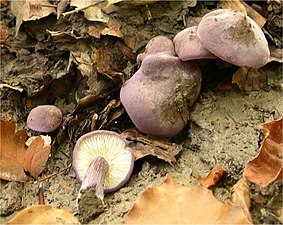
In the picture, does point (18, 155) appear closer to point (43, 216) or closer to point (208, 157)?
point (43, 216)

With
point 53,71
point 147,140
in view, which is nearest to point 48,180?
point 147,140

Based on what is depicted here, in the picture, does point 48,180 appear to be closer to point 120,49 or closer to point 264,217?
point 120,49

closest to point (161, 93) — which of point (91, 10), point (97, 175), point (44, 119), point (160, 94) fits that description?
point (160, 94)

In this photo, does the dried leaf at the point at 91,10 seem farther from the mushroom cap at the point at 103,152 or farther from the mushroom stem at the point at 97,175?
the mushroom stem at the point at 97,175

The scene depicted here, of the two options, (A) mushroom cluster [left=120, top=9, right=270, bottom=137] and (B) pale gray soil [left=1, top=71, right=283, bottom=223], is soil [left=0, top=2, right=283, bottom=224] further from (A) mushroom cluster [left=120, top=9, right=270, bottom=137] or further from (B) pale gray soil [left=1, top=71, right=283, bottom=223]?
(A) mushroom cluster [left=120, top=9, right=270, bottom=137]

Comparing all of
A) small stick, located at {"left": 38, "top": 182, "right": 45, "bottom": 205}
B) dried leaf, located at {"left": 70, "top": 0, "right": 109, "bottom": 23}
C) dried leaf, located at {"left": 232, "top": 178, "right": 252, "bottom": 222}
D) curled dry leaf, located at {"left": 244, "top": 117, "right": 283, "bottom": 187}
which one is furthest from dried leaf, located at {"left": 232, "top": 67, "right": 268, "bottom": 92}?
small stick, located at {"left": 38, "top": 182, "right": 45, "bottom": 205}
